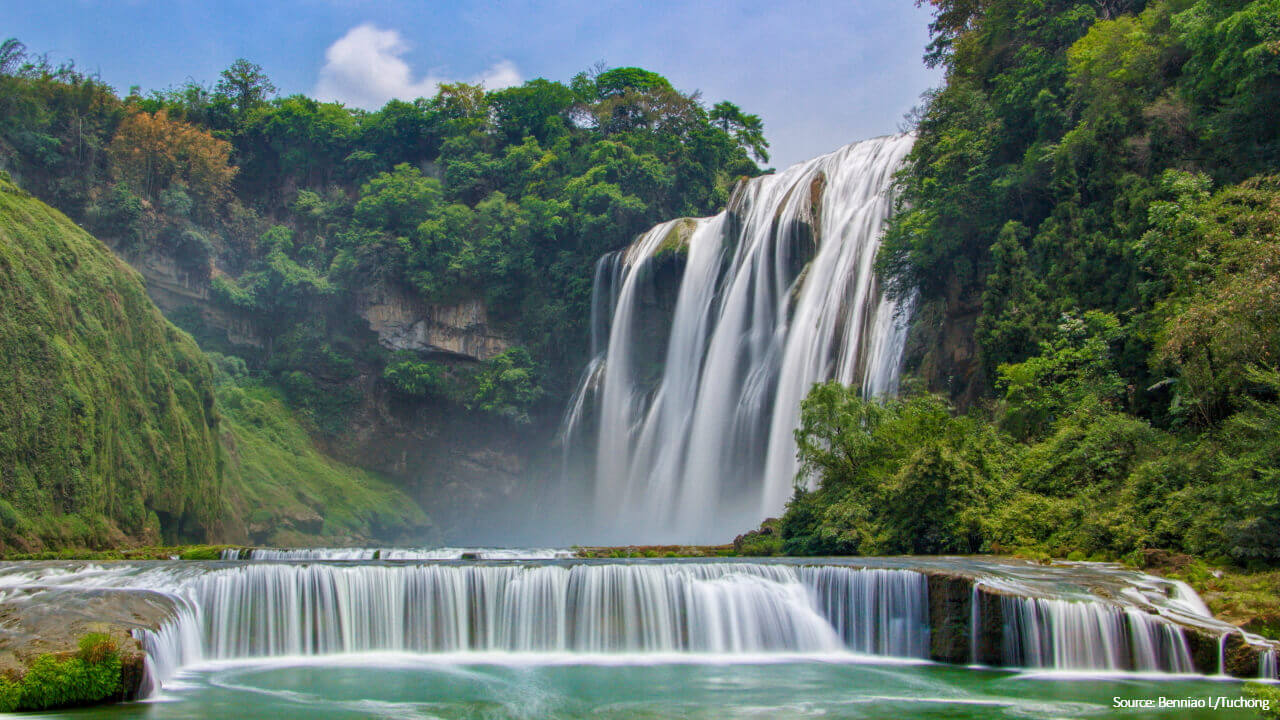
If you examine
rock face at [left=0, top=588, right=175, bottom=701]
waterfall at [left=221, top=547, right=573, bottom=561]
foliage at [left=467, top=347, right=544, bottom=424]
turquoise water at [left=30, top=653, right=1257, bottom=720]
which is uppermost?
foliage at [left=467, top=347, right=544, bottom=424]

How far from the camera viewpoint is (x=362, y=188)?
52.0 meters

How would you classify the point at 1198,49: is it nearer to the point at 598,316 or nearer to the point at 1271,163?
the point at 1271,163

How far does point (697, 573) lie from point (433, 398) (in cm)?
3588

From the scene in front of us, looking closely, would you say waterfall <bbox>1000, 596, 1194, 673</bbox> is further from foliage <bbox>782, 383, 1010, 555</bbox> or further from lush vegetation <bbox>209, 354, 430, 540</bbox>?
lush vegetation <bbox>209, 354, 430, 540</bbox>

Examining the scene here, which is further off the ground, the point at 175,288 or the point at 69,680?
the point at 175,288

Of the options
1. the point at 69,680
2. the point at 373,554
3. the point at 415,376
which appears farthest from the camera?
the point at 415,376

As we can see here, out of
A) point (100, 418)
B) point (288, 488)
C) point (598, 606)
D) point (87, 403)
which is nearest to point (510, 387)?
point (288, 488)

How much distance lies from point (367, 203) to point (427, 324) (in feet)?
25.1

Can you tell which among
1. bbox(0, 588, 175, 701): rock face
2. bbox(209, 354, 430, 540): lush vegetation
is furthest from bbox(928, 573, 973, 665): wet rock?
bbox(209, 354, 430, 540): lush vegetation

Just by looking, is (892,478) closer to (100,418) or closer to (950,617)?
(950,617)

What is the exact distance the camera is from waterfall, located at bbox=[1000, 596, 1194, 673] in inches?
484

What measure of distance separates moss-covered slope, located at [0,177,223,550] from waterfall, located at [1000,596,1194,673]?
22.4 meters

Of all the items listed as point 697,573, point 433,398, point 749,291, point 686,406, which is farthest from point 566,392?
point 697,573

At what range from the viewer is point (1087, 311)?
21.4 m
